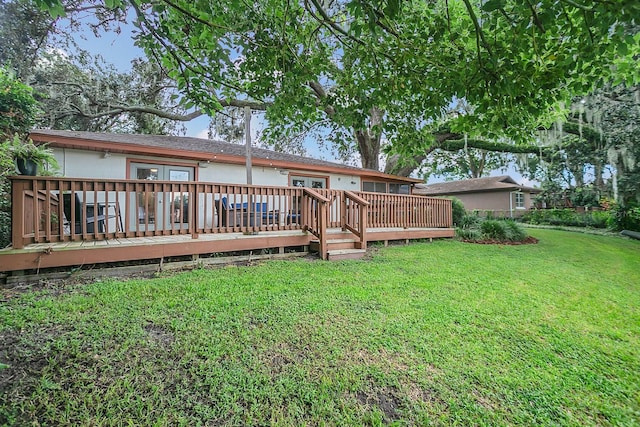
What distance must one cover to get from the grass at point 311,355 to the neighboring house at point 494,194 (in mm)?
19461

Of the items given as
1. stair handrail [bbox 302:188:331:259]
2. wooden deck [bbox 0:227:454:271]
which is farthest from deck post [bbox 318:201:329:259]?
wooden deck [bbox 0:227:454:271]

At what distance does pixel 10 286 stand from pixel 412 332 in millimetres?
4541

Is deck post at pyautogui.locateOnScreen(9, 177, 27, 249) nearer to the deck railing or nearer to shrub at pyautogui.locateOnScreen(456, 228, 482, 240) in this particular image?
the deck railing

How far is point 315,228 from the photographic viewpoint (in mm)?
5742

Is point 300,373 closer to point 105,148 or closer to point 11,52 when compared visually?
point 105,148

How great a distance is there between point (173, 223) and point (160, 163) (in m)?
3.91

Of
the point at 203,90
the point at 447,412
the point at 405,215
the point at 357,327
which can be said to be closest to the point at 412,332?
the point at 357,327

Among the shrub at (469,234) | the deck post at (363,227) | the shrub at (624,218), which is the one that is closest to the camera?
the deck post at (363,227)

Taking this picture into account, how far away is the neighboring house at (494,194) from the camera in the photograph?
22641 mm

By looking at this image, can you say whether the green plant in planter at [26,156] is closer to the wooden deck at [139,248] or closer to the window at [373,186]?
the wooden deck at [139,248]

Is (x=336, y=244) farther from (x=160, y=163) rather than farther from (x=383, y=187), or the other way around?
(x=383, y=187)

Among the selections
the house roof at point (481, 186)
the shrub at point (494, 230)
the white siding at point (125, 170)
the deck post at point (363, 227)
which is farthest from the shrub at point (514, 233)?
the house roof at point (481, 186)

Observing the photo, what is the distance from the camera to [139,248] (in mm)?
4062

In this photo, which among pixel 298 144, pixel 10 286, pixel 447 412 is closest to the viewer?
pixel 447 412
